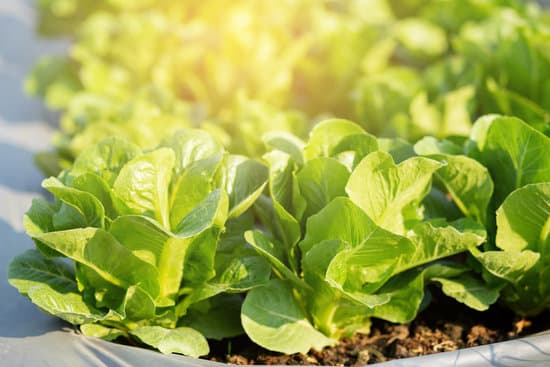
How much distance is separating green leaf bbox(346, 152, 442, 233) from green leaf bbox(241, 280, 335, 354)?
218 millimetres

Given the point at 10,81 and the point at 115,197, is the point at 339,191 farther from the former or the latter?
the point at 10,81

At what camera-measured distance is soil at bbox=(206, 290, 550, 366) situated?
136 centimetres

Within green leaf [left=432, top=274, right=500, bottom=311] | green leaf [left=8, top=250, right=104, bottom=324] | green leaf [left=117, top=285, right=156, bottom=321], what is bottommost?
green leaf [left=432, top=274, right=500, bottom=311]

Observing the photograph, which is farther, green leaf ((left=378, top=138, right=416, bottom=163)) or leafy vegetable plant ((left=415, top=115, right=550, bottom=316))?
green leaf ((left=378, top=138, right=416, bottom=163))

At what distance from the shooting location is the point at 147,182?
1.27 metres

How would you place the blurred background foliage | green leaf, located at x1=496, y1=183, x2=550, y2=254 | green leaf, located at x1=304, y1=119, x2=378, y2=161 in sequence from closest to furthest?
green leaf, located at x1=496, y1=183, x2=550, y2=254, green leaf, located at x1=304, y1=119, x2=378, y2=161, the blurred background foliage

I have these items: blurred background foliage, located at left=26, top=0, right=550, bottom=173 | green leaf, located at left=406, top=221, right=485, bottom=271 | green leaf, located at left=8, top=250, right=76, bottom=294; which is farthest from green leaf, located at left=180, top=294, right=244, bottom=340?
blurred background foliage, located at left=26, top=0, right=550, bottom=173

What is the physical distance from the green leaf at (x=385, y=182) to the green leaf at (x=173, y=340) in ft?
1.16

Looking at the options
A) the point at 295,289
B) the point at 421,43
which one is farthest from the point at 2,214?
the point at 421,43

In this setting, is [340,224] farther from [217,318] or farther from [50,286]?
[50,286]

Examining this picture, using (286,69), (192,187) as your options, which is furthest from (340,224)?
(286,69)

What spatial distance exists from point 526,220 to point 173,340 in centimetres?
65

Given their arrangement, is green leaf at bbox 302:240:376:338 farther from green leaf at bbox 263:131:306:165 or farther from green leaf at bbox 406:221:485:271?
green leaf at bbox 263:131:306:165

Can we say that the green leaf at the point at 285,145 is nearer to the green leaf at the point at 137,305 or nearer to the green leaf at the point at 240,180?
the green leaf at the point at 240,180
